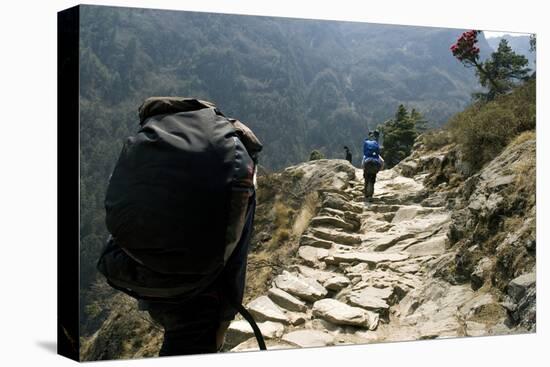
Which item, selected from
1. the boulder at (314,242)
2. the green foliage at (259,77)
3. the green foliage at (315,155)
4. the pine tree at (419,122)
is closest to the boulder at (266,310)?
the boulder at (314,242)

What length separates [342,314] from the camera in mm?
5656

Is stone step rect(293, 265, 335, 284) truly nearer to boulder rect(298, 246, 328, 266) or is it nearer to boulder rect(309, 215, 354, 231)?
boulder rect(298, 246, 328, 266)

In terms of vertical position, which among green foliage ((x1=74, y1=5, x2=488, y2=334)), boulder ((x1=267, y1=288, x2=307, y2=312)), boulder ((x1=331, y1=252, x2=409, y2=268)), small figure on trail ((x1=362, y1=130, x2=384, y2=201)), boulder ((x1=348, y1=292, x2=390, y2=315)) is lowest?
boulder ((x1=348, y1=292, x2=390, y2=315))

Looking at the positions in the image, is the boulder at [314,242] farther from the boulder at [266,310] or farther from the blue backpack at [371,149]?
the blue backpack at [371,149]

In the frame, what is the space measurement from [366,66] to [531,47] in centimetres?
179

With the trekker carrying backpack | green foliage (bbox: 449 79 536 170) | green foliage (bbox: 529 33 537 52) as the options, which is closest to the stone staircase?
green foliage (bbox: 449 79 536 170)

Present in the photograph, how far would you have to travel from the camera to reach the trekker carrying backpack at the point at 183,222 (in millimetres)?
2938

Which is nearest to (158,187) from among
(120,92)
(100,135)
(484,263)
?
(100,135)

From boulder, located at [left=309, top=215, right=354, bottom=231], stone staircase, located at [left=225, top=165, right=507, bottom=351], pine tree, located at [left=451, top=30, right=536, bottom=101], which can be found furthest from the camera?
pine tree, located at [left=451, top=30, right=536, bottom=101]

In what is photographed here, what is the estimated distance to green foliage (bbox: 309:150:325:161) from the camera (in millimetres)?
5820

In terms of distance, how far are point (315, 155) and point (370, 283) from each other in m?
1.37

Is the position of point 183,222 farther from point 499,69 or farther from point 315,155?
point 499,69

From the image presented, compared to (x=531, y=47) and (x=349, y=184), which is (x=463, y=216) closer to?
(x=349, y=184)

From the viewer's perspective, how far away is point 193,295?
3008 millimetres
